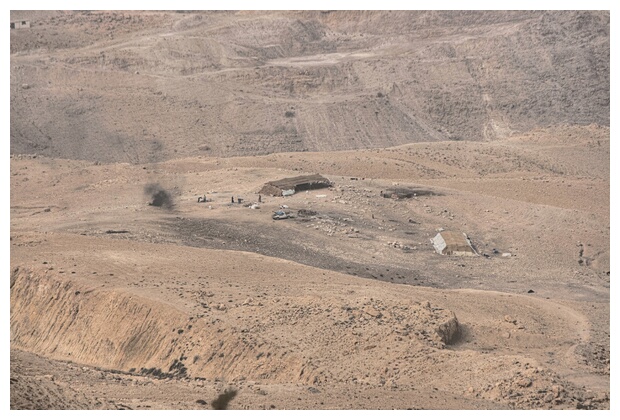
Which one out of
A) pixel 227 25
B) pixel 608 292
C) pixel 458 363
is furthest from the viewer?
pixel 227 25

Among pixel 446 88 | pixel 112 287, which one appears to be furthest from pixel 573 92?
pixel 112 287

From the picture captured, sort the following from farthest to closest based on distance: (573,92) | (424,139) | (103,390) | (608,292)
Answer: (573,92) → (424,139) → (608,292) → (103,390)

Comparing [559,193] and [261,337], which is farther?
[559,193]

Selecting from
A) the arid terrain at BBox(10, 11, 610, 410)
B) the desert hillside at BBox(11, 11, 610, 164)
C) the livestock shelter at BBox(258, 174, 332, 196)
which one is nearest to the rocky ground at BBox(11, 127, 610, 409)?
the arid terrain at BBox(10, 11, 610, 410)

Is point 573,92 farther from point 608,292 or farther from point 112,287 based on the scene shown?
point 112,287

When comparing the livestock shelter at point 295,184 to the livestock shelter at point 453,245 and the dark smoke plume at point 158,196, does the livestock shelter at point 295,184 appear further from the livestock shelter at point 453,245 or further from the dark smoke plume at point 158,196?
the livestock shelter at point 453,245

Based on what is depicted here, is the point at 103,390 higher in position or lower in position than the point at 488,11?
lower

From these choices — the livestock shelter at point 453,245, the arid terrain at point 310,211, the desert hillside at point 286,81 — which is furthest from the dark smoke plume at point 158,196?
the desert hillside at point 286,81

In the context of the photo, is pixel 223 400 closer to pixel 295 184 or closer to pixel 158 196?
pixel 295 184
